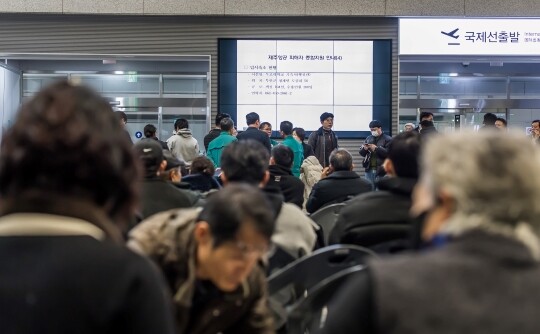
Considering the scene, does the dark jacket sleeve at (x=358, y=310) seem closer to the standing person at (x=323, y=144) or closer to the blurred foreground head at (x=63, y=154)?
the blurred foreground head at (x=63, y=154)

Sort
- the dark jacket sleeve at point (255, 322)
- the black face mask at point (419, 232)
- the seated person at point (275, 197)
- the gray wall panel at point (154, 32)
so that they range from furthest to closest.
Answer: the gray wall panel at point (154, 32) → the seated person at point (275, 197) → the dark jacket sleeve at point (255, 322) → the black face mask at point (419, 232)

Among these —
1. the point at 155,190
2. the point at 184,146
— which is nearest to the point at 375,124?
the point at 184,146

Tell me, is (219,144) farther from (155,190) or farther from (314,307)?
(314,307)

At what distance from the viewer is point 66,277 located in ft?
3.52

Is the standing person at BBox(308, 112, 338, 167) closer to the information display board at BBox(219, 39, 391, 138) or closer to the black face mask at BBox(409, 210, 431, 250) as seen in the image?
the information display board at BBox(219, 39, 391, 138)

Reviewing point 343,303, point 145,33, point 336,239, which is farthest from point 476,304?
point 145,33

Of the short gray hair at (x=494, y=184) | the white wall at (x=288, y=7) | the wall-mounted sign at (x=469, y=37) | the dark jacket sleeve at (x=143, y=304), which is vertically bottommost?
the dark jacket sleeve at (x=143, y=304)

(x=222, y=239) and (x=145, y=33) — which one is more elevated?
(x=145, y=33)

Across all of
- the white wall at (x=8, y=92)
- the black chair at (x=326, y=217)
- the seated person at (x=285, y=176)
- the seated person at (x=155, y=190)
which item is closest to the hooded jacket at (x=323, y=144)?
→ the seated person at (x=285, y=176)

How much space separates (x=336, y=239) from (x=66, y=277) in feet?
7.17

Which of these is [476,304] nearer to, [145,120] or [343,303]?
[343,303]

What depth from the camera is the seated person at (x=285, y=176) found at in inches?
210

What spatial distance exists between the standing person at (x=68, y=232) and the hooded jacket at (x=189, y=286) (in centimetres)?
66

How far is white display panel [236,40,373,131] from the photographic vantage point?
33.4 feet
